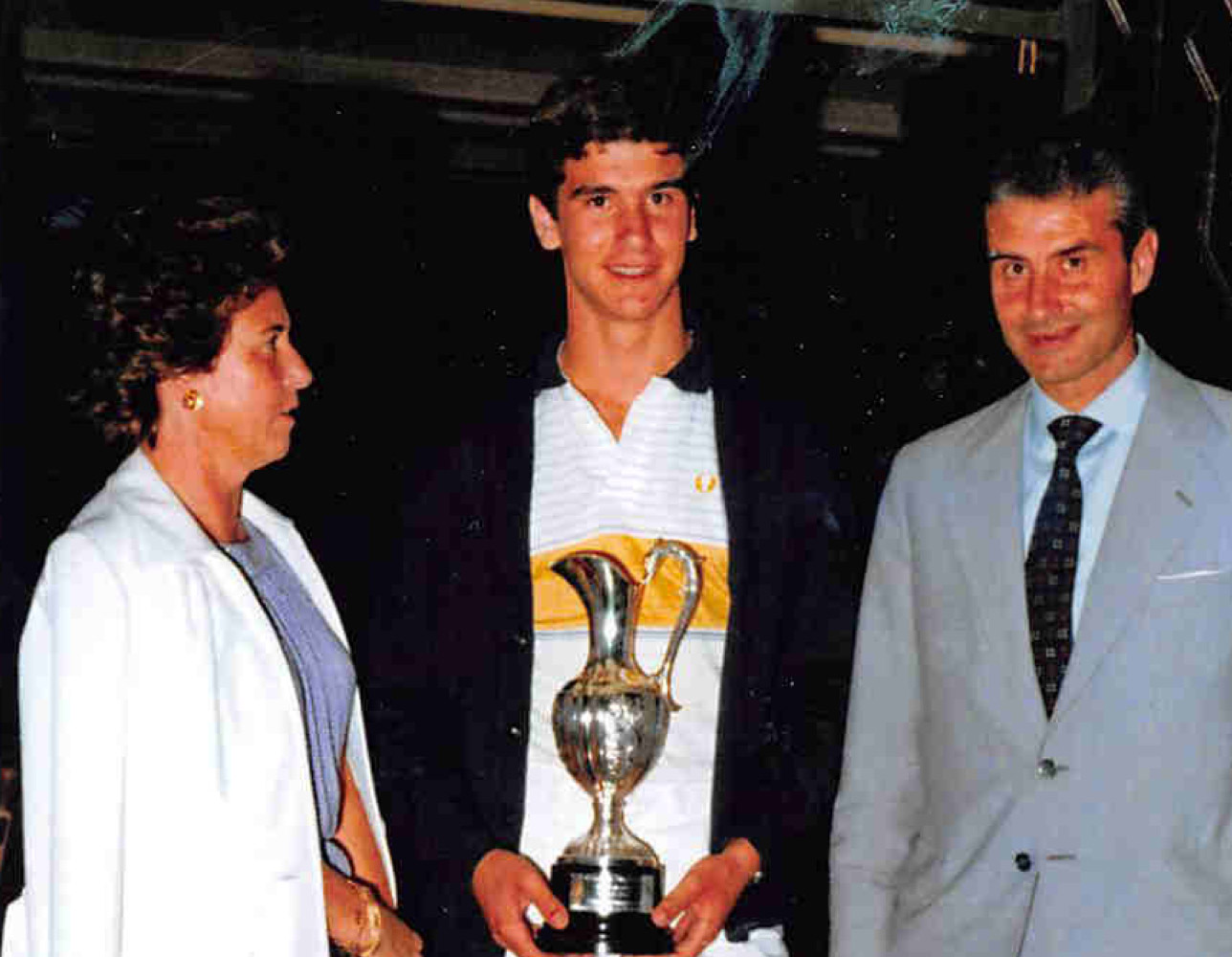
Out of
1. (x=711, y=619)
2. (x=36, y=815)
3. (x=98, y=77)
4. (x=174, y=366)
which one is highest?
(x=98, y=77)

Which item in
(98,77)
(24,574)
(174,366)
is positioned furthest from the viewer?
(98,77)

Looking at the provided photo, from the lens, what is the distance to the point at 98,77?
377 cm

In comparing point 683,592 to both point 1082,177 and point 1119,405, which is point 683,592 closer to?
point 1119,405

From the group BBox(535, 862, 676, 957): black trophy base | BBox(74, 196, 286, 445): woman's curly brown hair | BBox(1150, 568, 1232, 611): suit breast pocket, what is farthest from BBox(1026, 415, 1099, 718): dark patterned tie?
BBox(74, 196, 286, 445): woman's curly brown hair

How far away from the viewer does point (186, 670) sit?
238cm

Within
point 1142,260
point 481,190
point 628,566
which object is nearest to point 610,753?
point 628,566

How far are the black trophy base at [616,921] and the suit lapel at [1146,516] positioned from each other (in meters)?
0.61

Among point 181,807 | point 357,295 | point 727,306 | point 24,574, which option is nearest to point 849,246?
point 727,306

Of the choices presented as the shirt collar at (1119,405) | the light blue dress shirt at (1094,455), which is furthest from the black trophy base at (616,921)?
the shirt collar at (1119,405)

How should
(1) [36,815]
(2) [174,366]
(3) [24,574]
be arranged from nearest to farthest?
(1) [36,815] < (2) [174,366] < (3) [24,574]

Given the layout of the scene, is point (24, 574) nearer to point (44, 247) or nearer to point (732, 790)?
point (44, 247)

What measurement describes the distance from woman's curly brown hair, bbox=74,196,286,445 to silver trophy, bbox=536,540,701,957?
0.58m

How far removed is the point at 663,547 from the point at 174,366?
0.70 m

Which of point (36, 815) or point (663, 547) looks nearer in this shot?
point (36, 815)
